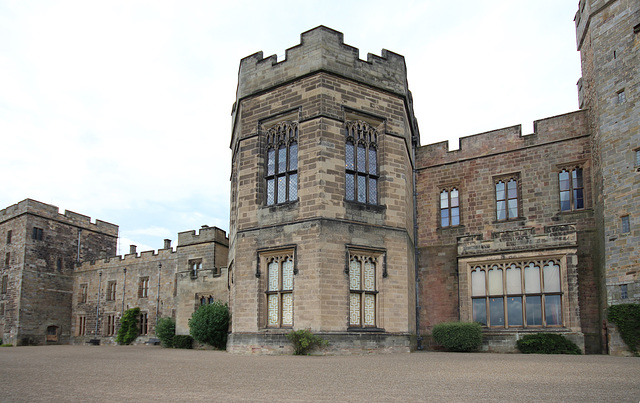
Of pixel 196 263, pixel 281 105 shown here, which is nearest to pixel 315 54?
pixel 281 105

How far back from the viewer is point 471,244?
1706cm

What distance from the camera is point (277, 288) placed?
583 inches

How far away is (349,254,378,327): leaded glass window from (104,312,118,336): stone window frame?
83.8 ft

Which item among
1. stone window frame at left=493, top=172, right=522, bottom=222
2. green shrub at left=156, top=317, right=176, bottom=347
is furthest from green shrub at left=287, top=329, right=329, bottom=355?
green shrub at left=156, top=317, right=176, bottom=347

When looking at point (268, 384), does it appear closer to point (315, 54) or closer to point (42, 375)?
point (42, 375)

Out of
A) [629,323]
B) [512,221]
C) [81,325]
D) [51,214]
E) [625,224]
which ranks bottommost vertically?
[81,325]

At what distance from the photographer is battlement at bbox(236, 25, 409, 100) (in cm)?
Answer: 1528

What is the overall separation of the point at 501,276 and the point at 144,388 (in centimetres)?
1227

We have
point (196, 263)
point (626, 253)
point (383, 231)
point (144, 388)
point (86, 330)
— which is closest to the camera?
point (144, 388)

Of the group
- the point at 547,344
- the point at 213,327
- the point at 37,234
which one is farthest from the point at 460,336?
the point at 37,234

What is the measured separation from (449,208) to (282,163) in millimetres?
6317

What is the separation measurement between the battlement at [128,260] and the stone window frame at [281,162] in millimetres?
18867

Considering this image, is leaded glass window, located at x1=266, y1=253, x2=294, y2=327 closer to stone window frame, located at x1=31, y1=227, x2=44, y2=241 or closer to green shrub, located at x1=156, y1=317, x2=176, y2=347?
green shrub, located at x1=156, y1=317, x2=176, y2=347

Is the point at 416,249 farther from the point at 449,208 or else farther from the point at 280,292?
the point at 280,292
